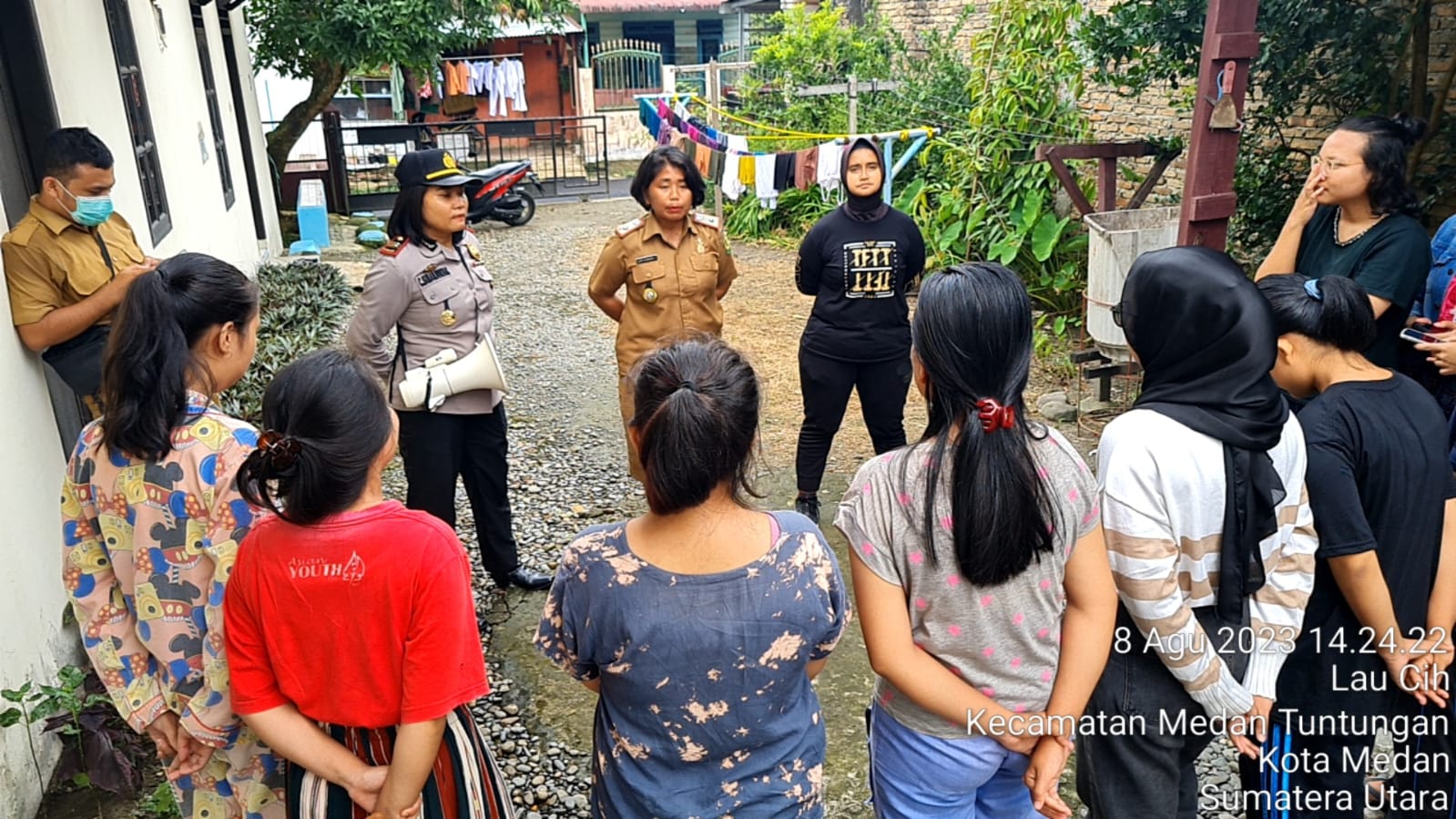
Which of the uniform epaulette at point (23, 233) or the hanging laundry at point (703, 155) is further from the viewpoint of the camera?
the hanging laundry at point (703, 155)

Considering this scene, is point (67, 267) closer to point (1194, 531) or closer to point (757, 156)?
point (1194, 531)

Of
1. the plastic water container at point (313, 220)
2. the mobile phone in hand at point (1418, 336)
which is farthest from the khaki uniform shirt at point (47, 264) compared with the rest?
the plastic water container at point (313, 220)

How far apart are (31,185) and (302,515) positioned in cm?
271

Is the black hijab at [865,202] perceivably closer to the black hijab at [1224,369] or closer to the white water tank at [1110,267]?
the white water tank at [1110,267]

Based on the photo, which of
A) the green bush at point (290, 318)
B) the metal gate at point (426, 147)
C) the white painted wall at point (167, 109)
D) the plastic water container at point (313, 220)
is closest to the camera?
the white painted wall at point (167, 109)

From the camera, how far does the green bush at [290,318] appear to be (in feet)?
17.4

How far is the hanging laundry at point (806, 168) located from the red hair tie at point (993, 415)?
619cm

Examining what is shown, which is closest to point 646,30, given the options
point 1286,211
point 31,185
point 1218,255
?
point 1286,211

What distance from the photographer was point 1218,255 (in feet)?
5.67

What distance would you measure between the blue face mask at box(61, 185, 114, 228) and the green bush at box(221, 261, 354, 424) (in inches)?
82.9

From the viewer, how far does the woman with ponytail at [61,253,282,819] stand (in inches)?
66.1

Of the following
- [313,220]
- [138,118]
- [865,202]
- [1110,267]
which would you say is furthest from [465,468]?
[313,220]

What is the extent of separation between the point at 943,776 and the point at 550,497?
3083 millimetres

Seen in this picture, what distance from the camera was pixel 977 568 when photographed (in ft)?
5.24
